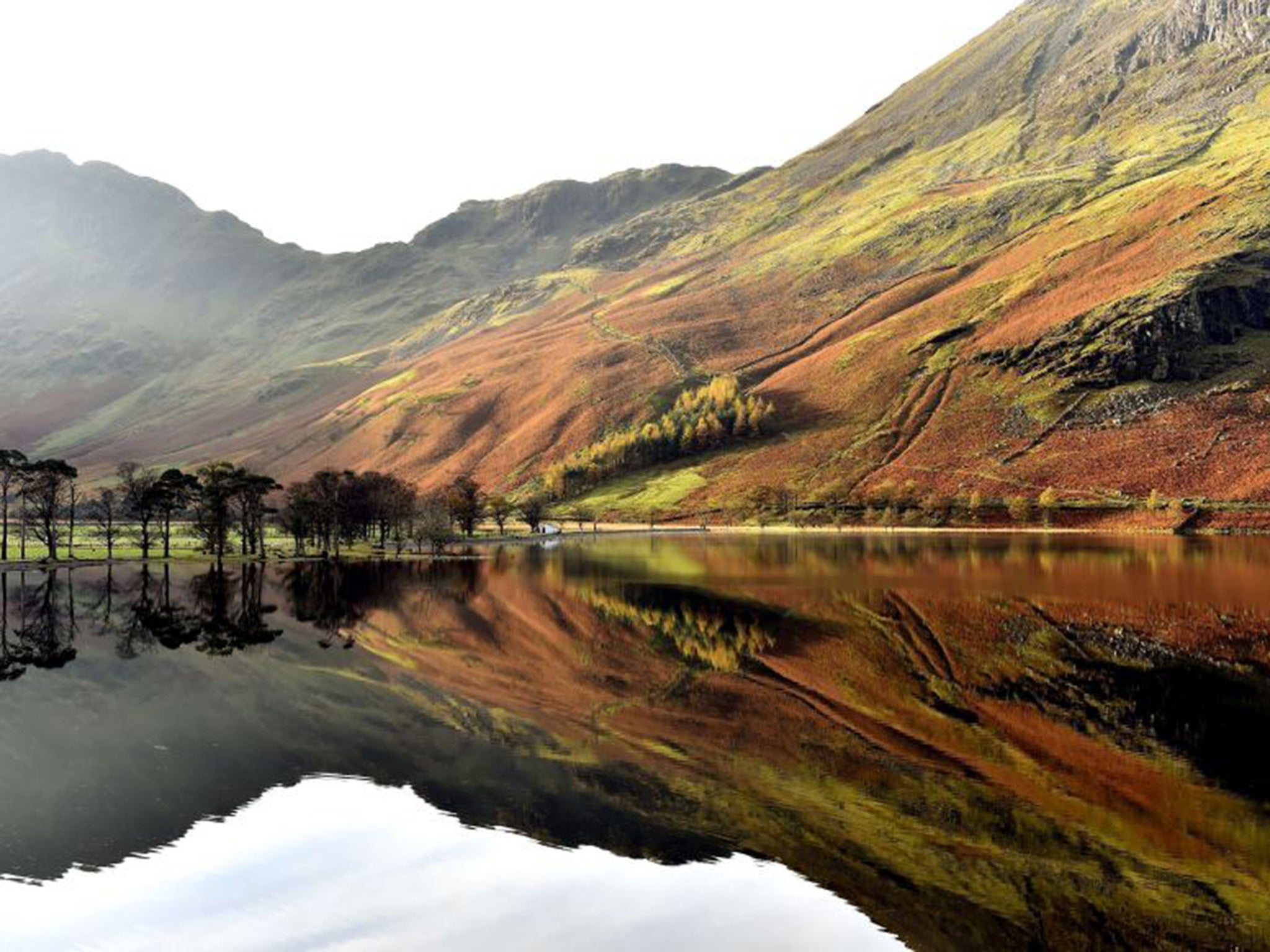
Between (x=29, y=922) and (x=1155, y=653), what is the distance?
1637 inches

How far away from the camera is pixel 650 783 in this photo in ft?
78.9

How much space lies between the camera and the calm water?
1714 cm

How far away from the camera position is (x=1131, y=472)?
510 feet

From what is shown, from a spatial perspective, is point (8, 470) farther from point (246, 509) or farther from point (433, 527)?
point (433, 527)

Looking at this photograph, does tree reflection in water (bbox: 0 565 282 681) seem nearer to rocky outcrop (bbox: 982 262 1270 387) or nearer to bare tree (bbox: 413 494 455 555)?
bare tree (bbox: 413 494 455 555)

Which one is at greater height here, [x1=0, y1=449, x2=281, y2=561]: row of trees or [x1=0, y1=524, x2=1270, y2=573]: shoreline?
[x1=0, y1=449, x2=281, y2=561]: row of trees

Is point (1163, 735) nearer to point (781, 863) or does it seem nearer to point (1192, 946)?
point (1192, 946)

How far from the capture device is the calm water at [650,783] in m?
17.1

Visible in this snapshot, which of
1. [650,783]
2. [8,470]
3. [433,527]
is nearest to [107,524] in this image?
[8,470]

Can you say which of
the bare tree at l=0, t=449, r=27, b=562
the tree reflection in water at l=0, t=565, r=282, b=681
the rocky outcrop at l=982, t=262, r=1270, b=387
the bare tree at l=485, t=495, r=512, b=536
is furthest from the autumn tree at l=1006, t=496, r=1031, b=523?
the bare tree at l=0, t=449, r=27, b=562

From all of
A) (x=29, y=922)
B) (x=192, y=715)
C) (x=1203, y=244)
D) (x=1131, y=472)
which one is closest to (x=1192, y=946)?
(x=29, y=922)

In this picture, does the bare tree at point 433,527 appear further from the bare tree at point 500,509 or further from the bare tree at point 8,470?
the bare tree at point 8,470

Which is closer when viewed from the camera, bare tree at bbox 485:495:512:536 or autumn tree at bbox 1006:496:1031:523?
autumn tree at bbox 1006:496:1031:523

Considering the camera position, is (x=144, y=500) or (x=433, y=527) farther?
(x=433, y=527)
